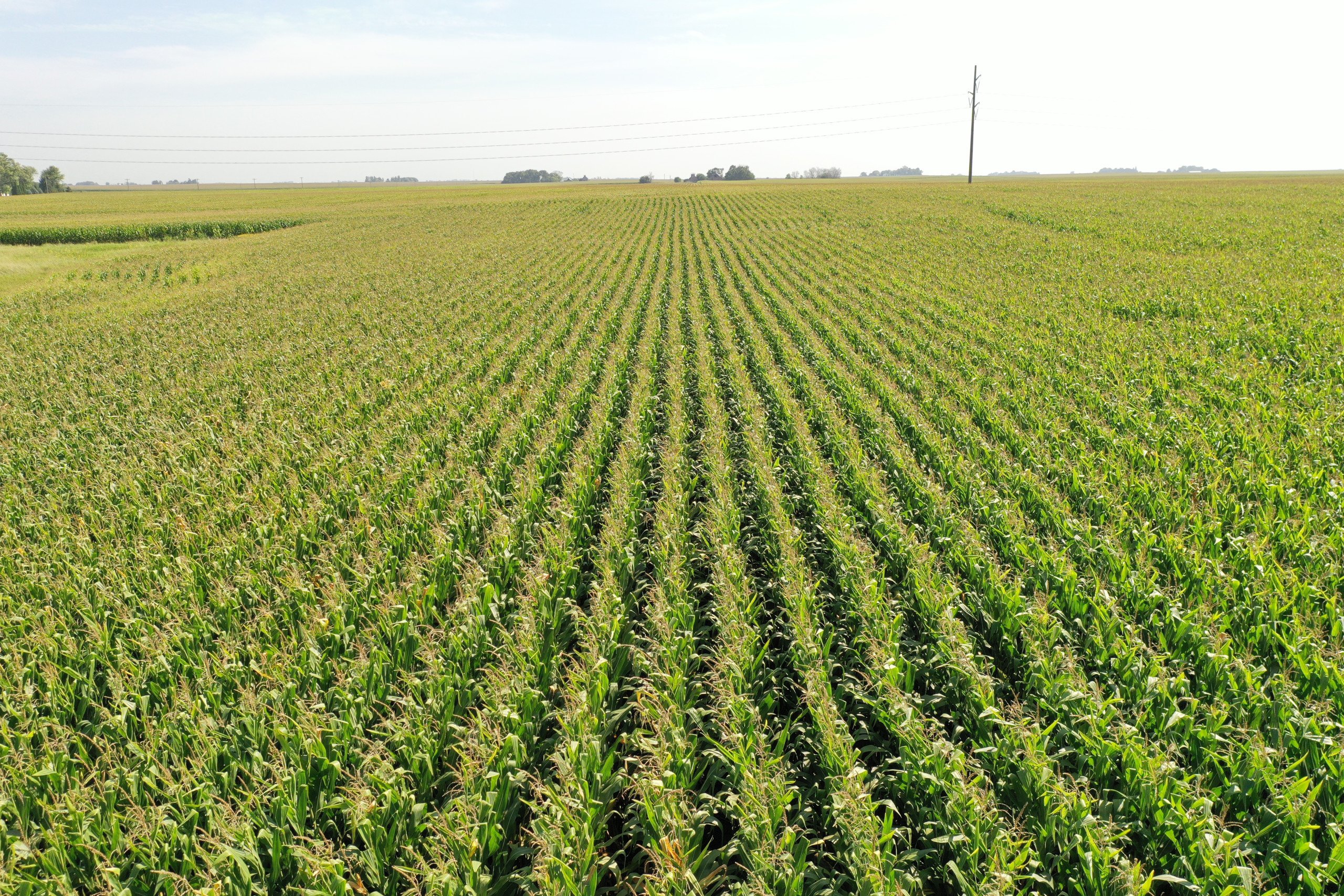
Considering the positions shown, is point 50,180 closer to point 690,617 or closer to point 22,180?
point 22,180

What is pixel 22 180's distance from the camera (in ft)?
360

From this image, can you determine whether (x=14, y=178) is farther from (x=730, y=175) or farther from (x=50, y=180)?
(x=730, y=175)

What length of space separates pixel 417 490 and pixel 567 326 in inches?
437

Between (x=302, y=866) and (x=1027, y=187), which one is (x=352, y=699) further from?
(x=1027, y=187)

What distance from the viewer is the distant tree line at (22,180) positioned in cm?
10793

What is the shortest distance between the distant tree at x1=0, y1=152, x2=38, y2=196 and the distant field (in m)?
134

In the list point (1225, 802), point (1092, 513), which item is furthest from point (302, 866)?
point (1092, 513)

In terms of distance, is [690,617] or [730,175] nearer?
[690,617]

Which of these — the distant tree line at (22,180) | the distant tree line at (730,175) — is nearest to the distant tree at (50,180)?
the distant tree line at (22,180)

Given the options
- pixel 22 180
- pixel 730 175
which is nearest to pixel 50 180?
pixel 22 180

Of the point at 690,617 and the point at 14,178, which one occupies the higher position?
the point at 14,178

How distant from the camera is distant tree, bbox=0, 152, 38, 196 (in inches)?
4237

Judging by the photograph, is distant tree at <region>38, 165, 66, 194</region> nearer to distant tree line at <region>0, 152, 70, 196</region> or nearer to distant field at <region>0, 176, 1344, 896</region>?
→ distant tree line at <region>0, 152, 70, 196</region>

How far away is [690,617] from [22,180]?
502ft
